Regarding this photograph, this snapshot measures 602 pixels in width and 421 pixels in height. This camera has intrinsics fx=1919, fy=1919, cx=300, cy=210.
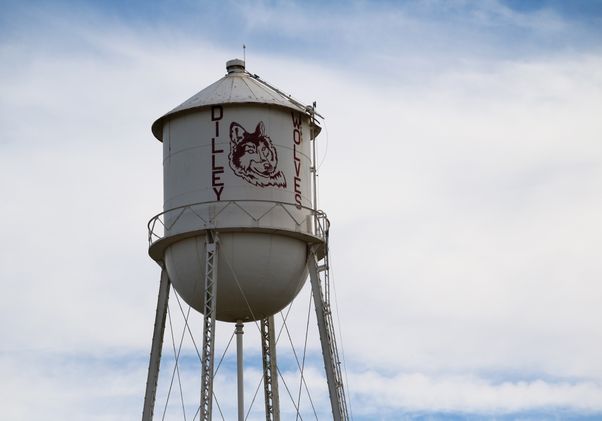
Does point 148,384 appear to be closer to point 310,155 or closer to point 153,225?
point 153,225

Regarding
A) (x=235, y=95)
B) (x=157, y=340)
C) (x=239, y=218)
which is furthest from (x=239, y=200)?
(x=157, y=340)

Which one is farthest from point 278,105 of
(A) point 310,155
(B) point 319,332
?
(B) point 319,332

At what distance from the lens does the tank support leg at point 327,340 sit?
47.8 metres

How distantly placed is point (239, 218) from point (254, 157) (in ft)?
5.33

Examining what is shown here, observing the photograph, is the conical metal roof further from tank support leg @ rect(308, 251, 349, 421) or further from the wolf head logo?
tank support leg @ rect(308, 251, 349, 421)

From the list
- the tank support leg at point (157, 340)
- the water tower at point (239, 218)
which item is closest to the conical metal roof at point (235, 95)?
the water tower at point (239, 218)

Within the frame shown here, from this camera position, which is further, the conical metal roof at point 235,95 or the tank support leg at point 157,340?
the tank support leg at point 157,340

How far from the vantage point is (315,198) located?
4900cm

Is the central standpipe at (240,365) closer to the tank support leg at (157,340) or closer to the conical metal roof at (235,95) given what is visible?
the tank support leg at (157,340)

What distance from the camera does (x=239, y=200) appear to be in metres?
47.4

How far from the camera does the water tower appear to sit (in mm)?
47250

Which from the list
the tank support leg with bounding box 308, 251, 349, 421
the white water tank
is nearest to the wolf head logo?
the white water tank

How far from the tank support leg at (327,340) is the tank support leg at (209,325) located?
9.00 feet

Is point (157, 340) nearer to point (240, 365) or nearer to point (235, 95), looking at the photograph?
point (240, 365)
